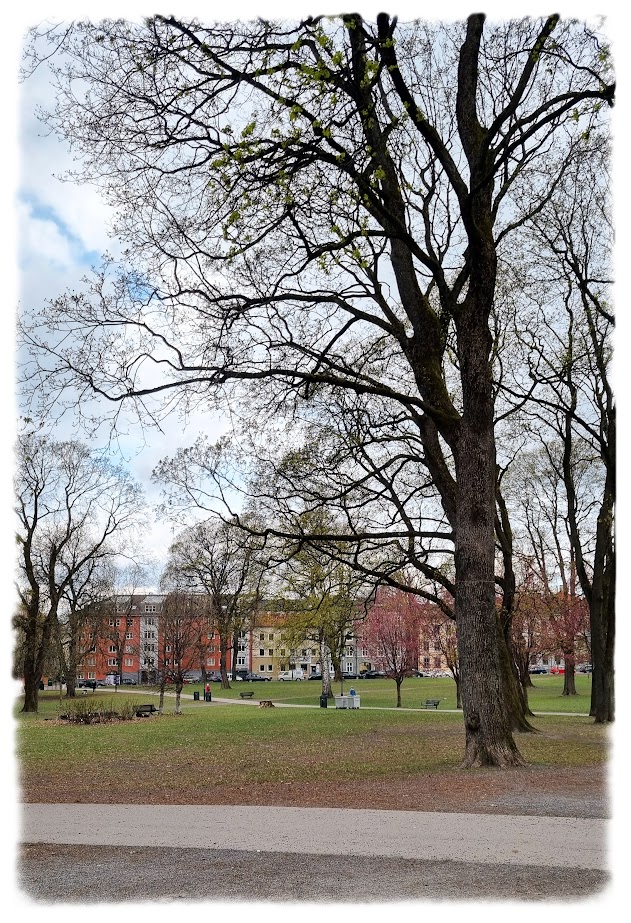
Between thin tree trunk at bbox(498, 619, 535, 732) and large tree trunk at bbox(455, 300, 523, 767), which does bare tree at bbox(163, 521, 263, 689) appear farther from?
large tree trunk at bbox(455, 300, 523, 767)

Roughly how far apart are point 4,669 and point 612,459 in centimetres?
1892

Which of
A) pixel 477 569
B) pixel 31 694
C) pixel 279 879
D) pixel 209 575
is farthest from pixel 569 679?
pixel 279 879

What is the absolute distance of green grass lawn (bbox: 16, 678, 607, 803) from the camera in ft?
44.7

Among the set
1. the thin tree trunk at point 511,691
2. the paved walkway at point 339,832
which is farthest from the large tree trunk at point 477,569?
the thin tree trunk at point 511,691

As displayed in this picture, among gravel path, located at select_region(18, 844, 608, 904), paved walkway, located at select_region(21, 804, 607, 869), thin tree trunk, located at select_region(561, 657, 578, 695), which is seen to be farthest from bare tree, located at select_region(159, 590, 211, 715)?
gravel path, located at select_region(18, 844, 608, 904)

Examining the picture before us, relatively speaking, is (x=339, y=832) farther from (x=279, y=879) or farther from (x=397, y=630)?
(x=397, y=630)

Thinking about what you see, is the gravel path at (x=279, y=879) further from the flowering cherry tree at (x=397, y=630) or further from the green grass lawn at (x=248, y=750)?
the flowering cherry tree at (x=397, y=630)

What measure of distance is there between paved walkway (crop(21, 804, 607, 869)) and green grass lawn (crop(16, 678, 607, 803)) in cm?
225

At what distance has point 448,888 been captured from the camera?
19.7ft

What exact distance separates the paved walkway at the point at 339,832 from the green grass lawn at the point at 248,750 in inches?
88.8

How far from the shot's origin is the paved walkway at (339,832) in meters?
7.16

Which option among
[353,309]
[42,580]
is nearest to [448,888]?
[353,309]

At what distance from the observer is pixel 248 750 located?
63.5ft

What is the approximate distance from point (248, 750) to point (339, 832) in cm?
1170
